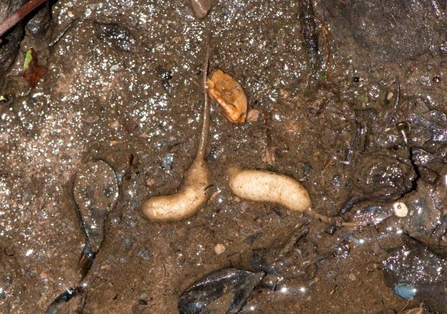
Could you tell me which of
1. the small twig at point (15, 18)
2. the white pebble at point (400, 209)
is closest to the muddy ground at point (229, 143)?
the white pebble at point (400, 209)

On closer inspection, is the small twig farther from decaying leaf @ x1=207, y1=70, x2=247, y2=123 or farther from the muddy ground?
decaying leaf @ x1=207, y1=70, x2=247, y2=123

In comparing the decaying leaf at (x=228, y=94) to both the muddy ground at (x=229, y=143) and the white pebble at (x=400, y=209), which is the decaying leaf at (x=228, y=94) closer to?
the muddy ground at (x=229, y=143)

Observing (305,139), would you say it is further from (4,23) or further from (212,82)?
(4,23)

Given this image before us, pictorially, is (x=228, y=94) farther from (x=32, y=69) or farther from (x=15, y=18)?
(x=15, y=18)

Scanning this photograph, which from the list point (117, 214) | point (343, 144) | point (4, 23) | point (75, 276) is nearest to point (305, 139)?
point (343, 144)

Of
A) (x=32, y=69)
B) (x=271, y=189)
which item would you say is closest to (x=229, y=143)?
(x=271, y=189)
